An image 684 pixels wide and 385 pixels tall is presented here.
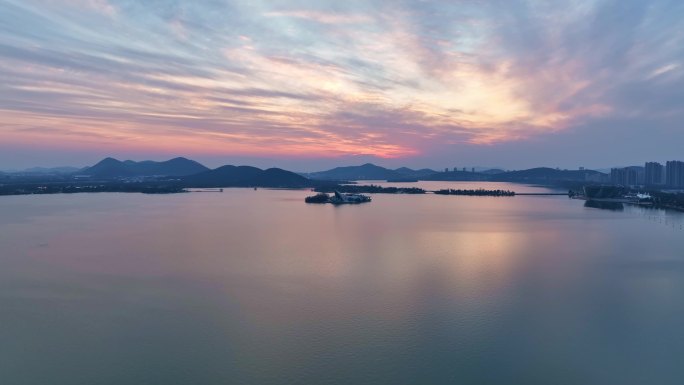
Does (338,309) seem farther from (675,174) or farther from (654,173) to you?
(654,173)

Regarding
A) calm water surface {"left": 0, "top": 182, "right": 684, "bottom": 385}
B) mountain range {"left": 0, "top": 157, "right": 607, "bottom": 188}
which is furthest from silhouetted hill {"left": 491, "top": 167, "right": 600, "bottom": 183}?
calm water surface {"left": 0, "top": 182, "right": 684, "bottom": 385}

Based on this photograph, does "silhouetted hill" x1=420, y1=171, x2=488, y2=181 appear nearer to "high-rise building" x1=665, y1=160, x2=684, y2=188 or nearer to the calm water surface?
"high-rise building" x1=665, y1=160, x2=684, y2=188

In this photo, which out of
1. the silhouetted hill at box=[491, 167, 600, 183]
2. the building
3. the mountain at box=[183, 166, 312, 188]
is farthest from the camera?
the silhouetted hill at box=[491, 167, 600, 183]

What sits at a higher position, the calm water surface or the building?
the building

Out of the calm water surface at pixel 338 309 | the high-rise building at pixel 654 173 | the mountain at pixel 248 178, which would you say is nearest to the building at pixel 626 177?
the high-rise building at pixel 654 173

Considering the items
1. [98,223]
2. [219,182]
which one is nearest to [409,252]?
[98,223]

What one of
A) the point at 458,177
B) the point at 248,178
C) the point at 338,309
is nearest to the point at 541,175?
the point at 458,177

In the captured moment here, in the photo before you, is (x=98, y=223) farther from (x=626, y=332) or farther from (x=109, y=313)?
(x=626, y=332)
